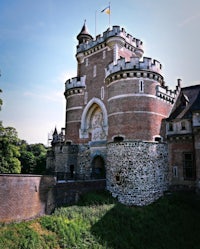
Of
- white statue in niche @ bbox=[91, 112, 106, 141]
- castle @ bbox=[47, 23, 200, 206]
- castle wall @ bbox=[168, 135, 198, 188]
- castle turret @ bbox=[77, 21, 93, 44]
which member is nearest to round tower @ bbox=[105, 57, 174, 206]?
castle @ bbox=[47, 23, 200, 206]

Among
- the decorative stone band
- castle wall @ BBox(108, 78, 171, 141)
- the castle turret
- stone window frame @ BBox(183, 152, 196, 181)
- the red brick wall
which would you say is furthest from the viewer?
the castle turret

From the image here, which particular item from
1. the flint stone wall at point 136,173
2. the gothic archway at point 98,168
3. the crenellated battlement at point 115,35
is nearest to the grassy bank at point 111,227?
the flint stone wall at point 136,173

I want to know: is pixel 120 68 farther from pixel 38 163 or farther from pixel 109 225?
pixel 38 163

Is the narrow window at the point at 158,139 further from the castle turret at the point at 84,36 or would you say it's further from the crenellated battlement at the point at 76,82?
the castle turret at the point at 84,36

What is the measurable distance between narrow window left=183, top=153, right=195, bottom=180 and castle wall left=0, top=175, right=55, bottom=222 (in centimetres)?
1121

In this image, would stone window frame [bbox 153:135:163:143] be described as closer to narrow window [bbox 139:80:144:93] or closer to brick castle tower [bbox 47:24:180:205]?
brick castle tower [bbox 47:24:180:205]

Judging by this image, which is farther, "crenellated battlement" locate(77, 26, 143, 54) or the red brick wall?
"crenellated battlement" locate(77, 26, 143, 54)

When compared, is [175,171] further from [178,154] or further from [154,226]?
[154,226]

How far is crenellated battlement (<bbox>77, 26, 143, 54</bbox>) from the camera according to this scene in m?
21.3

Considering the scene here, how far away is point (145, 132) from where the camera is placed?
56.1 ft

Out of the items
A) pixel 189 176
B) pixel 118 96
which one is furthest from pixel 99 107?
pixel 189 176

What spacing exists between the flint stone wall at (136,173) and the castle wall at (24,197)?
5.52m

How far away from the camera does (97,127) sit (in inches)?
878

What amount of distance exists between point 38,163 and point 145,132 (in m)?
35.7
